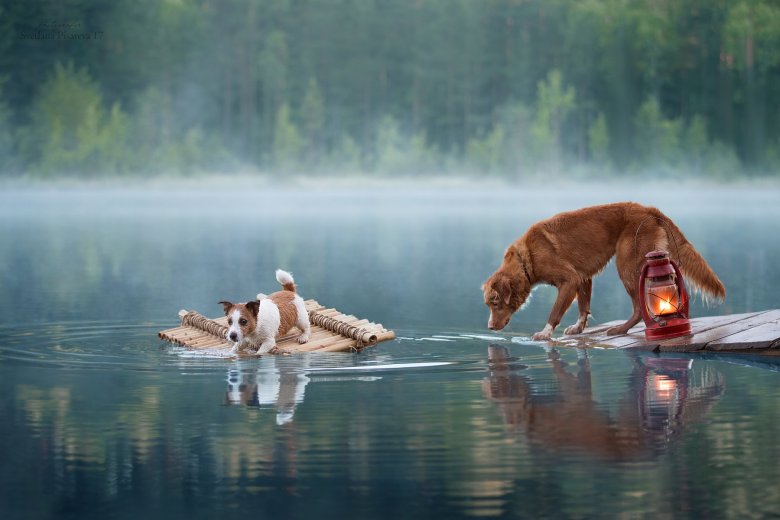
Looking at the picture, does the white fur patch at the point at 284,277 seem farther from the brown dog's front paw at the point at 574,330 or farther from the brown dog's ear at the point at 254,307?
the brown dog's front paw at the point at 574,330

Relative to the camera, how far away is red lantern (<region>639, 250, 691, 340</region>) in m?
11.8

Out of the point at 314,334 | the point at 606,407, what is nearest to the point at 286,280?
the point at 314,334

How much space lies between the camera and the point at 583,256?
12.5 metres

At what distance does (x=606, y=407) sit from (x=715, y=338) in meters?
3.01

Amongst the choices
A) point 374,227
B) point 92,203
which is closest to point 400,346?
point 374,227

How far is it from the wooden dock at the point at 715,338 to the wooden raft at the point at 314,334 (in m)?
1.87

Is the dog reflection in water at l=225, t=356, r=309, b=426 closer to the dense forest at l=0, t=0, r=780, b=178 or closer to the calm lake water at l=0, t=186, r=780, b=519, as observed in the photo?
the calm lake water at l=0, t=186, r=780, b=519

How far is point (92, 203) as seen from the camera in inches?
2714

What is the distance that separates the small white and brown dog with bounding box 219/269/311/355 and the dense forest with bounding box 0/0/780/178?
70476 mm

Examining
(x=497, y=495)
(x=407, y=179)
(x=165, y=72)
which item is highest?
(x=165, y=72)

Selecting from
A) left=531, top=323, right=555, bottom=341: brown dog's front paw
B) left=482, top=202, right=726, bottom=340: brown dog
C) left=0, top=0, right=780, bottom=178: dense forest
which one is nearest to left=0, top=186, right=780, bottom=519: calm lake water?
left=531, top=323, right=555, bottom=341: brown dog's front paw

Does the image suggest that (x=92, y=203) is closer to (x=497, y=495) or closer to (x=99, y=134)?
(x=99, y=134)

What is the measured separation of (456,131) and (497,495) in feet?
275

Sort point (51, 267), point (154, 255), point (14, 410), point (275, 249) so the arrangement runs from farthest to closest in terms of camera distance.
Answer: point (275, 249)
point (154, 255)
point (51, 267)
point (14, 410)
